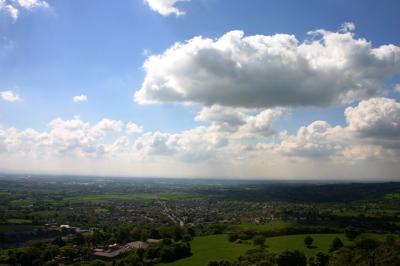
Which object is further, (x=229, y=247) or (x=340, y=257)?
(x=229, y=247)

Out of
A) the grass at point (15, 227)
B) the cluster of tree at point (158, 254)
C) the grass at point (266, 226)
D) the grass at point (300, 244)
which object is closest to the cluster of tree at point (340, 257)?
the grass at point (300, 244)

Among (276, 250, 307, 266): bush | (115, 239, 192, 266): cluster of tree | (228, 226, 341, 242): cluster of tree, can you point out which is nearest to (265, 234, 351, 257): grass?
Answer: (228, 226, 341, 242): cluster of tree

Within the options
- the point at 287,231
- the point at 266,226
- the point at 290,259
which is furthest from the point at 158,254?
the point at 266,226

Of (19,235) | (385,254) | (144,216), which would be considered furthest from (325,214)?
(385,254)

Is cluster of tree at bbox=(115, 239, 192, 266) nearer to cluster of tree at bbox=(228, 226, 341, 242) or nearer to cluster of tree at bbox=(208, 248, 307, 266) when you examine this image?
cluster of tree at bbox=(208, 248, 307, 266)

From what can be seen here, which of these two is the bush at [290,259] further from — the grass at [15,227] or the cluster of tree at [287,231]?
the grass at [15,227]

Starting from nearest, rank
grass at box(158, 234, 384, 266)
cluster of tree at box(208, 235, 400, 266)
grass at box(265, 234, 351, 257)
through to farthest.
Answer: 1. cluster of tree at box(208, 235, 400, 266)
2. grass at box(158, 234, 384, 266)
3. grass at box(265, 234, 351, 257)

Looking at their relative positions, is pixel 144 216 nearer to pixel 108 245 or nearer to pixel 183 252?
pixel 108 245

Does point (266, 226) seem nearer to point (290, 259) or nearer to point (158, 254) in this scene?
point (158, 254)
